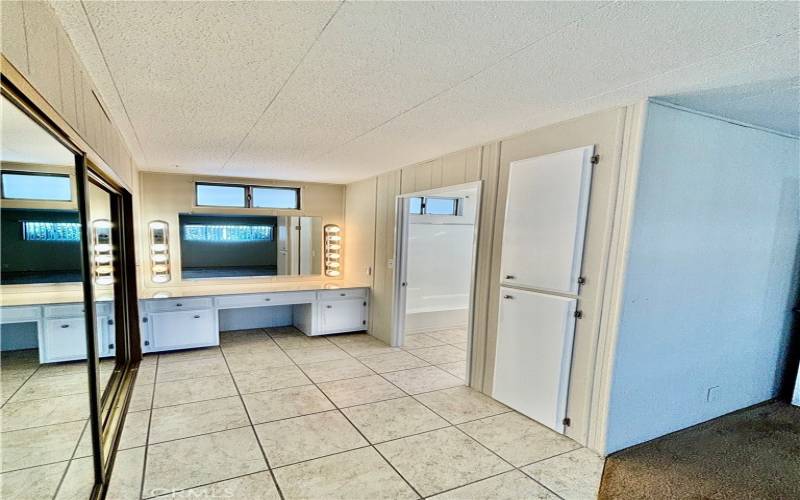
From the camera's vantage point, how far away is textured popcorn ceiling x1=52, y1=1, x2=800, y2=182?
1.34 meters

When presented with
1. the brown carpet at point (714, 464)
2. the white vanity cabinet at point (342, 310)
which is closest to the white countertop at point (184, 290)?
the white vanity cabinet at point (342, 310)

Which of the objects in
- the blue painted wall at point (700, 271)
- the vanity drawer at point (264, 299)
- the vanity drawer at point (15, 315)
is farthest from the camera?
the vanity drawer at point (264, 299)

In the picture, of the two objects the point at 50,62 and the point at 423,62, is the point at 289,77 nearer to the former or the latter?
the point at 423,62

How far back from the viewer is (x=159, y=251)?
4996mm

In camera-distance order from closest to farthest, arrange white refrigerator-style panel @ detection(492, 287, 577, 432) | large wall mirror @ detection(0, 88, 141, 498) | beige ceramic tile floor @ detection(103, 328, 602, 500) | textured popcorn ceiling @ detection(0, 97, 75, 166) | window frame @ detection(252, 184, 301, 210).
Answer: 1. textured popcorn ceiling @ detection(0, 97, 75, 166)
2. large wall mirror @ detection(0, 88, 141, 498)
3. beige ceramic tile floor @ detection(103, 328, 602, 500)
4. white refrigerator-style panel @ detection(492, 287, 577, 432)
5. window frame @ detection(252, 184, 301, 210)

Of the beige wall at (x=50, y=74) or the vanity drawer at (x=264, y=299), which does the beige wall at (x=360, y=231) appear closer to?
the vanity drawer at (x=264, y=299)

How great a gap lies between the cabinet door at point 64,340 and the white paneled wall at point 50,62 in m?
1.06

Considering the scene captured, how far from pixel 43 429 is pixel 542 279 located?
338 cm

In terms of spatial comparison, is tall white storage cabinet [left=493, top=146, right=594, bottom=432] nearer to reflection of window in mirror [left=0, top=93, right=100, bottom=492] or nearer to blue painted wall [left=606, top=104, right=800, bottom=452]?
blue painted wall [left=606, top=104, right=800, bottom=452]

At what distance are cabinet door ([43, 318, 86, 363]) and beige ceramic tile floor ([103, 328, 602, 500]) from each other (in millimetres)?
764

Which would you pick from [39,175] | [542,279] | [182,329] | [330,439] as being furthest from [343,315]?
[39,175]

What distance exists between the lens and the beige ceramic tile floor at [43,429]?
1.72 meters

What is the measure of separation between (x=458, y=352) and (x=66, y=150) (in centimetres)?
438

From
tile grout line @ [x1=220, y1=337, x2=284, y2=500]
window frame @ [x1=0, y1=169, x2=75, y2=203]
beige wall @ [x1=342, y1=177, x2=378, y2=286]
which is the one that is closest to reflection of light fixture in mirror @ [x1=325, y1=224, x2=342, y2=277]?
beige wall @ [x1=342, y1=177, x2=378, y2=286]
